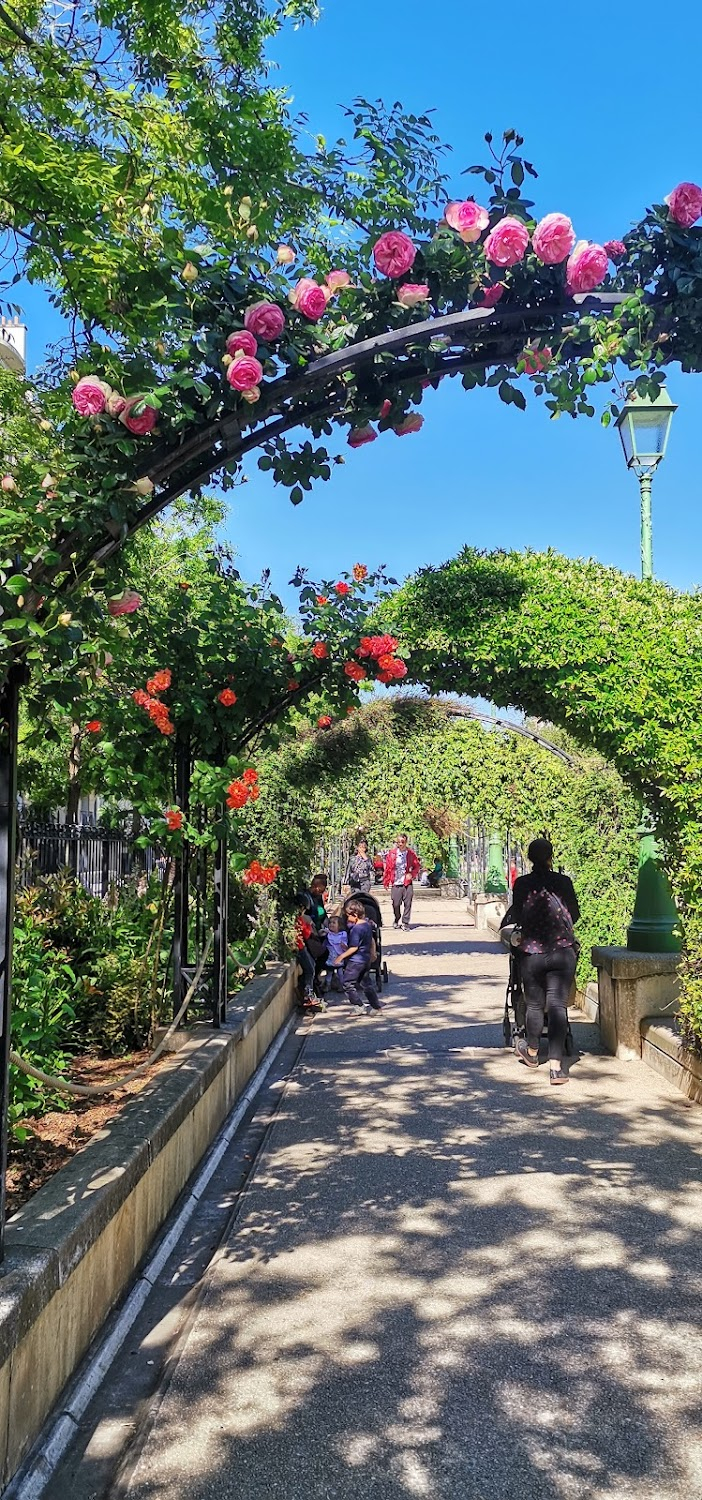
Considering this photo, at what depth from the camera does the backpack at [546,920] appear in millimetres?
8148

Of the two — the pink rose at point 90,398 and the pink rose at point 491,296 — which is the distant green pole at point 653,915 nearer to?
the pink rose at point 491,296

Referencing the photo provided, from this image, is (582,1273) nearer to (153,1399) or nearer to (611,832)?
(153,1399)

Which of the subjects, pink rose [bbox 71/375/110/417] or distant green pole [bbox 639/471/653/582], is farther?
distant green pole [bbox 639/471/653/582]

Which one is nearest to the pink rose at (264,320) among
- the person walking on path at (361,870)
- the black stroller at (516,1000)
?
the black stroller at (516,1000)

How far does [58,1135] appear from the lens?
4781 millimetres

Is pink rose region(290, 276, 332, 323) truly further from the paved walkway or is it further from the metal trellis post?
the paved walkway

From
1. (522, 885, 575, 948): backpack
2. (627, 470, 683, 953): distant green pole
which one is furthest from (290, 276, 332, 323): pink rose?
(627, 470, 683, 953): distant green pole

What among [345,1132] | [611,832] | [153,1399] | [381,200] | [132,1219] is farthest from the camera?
[611,832]

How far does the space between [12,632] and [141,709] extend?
311cm

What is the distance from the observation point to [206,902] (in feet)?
26.3

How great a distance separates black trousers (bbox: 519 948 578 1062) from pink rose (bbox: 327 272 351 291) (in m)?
5.72

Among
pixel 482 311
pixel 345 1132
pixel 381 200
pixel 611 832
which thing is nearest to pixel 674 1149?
pixel 345 1132

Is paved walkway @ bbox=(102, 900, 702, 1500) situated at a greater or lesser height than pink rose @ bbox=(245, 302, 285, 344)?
lesser

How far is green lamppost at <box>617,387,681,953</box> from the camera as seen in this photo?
27.4 feet
